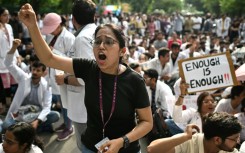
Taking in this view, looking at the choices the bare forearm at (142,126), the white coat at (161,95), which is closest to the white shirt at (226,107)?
the white coat at (161,95)

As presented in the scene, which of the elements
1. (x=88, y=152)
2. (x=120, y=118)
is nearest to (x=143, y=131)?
(x=120, y=118)

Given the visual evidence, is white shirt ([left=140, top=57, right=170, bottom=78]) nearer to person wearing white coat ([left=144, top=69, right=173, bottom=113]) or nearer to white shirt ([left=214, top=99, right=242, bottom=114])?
person wearing white coat ([left=144, top=69, right=173, bottom=113])

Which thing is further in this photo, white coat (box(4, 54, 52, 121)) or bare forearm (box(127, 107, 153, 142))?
white coat (box(4, 54, 52, 121))

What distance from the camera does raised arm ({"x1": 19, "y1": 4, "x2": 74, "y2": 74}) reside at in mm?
1896

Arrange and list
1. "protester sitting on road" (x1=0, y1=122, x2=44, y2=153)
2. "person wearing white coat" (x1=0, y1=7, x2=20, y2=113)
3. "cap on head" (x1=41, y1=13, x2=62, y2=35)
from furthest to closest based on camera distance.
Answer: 1. "person wearing white coat" (x1=0, y1=7, x2=20, y2=113)
2. "cap on head" (x1=41, y1=13, x2=62, y2=35)
3. "protester sitting on road" (x1=0, y1=122, x2=44, y2=153)

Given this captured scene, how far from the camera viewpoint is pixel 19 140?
3176 mm

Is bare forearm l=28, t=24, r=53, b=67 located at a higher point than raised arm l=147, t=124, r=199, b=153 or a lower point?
higher

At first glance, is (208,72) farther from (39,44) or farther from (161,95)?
(39,44)

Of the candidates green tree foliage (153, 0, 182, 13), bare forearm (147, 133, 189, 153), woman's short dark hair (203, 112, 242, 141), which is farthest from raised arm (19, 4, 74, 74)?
green tree foliage (153, 0, 182, 13)

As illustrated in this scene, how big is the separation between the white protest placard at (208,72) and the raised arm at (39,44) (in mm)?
2407

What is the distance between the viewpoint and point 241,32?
17375 millimetres

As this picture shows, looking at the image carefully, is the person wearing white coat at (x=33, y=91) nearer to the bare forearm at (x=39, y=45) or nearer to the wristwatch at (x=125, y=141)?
the bare forearm at (x=39, y=45)

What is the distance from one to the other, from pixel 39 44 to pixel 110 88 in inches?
17.4

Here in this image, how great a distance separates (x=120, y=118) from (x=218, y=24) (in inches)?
733
